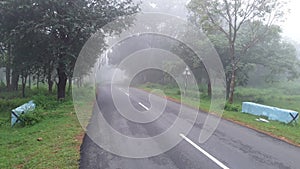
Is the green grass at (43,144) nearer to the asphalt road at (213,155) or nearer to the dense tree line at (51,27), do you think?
the asphalt road at (213,155)

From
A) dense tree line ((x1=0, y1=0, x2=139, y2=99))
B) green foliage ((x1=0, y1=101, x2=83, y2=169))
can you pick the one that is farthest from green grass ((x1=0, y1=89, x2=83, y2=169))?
dense tree line ((x1=0, y1=0, x2=139, y2=99))

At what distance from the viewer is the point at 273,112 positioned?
14.9 metres

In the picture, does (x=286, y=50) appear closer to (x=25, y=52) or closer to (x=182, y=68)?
(x=182, y=68)

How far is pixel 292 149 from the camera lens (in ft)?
28.0

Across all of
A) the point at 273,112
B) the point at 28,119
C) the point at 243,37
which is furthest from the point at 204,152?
the point at 243,37

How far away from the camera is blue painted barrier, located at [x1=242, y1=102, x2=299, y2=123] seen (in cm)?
1373

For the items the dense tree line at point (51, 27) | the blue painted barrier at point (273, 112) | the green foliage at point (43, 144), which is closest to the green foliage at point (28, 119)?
the green foliage at point (43, 144)

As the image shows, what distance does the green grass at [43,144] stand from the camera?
6820 mm

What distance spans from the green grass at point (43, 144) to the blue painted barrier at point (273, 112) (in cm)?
1032

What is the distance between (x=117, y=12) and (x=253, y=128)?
13.2 m

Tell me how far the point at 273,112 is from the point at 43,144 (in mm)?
11984

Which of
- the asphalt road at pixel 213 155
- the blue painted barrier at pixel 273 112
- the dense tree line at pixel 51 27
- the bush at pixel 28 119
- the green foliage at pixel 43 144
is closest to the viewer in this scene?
the asphalt road at pixel 213 155

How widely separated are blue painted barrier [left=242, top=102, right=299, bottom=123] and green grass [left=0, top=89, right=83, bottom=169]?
1032cm

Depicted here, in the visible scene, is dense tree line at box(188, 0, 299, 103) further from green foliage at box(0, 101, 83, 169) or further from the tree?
green foliage at box(0, 101, 83, 169)
